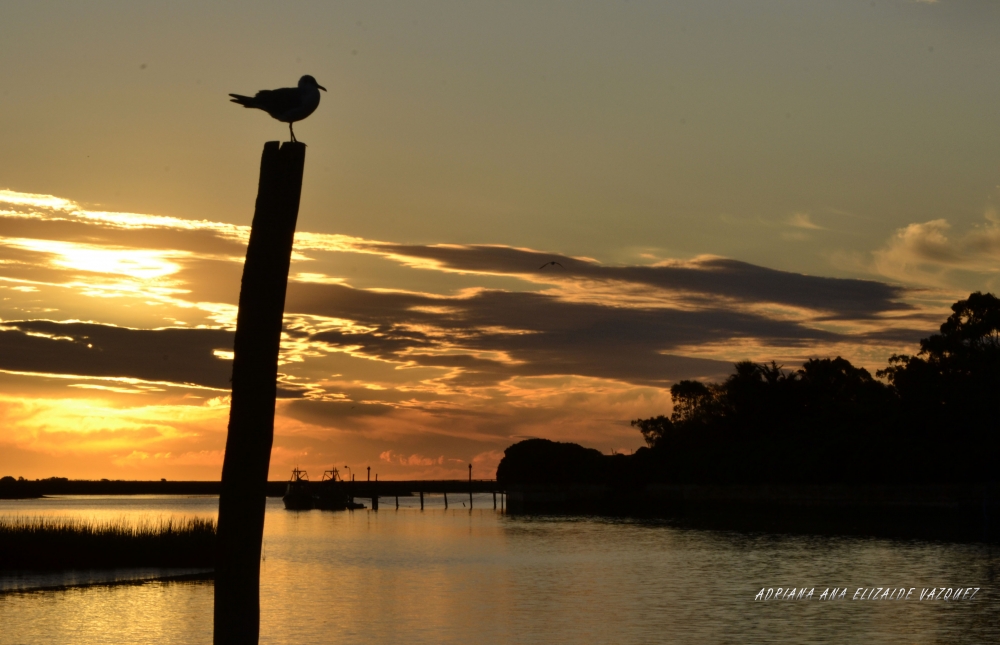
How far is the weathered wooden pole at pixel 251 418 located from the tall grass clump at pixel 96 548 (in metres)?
35.3

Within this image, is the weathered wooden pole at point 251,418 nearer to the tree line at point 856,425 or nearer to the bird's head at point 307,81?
the bird's head at point 307,81

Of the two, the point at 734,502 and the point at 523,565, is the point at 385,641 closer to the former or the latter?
the point at 523,565

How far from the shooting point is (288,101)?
9.77 meters

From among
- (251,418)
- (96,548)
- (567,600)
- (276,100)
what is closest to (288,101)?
(276,100)

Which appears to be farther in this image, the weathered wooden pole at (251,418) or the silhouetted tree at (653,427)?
the silhouetted tree at (653,427)

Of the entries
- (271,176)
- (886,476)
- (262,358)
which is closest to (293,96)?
(271,176)

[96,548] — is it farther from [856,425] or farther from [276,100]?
[856,425]

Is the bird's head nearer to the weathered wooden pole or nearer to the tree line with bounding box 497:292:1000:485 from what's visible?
the weathered wooden pole

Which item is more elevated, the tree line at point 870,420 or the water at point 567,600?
the tree line at point 870,420

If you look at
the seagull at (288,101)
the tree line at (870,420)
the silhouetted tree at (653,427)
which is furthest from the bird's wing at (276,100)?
the silhouetted tree at (653,427)

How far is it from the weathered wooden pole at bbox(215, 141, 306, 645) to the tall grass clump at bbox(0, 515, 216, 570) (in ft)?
116

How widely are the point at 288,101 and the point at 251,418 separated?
4239 mm

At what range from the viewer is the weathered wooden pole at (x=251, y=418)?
6383 mm

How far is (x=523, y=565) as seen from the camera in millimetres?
50469
